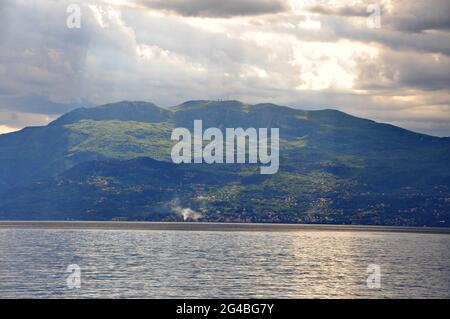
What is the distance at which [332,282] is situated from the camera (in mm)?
189500

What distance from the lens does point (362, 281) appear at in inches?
7672

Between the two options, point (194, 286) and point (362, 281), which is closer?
point (194, 286)

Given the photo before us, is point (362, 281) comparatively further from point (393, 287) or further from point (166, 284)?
point (166, 284)

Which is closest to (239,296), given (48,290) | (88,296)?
(88,296)

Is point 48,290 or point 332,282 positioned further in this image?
point 332,282
